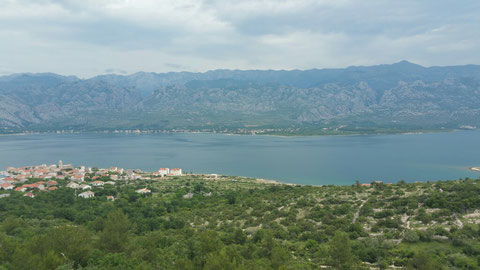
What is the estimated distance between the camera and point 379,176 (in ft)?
242

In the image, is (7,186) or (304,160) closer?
(7,186)

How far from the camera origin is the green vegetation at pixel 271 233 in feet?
49.9

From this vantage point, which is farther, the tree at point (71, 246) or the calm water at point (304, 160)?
the calm water at point (304, 160)

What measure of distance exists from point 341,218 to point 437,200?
7.82 meters

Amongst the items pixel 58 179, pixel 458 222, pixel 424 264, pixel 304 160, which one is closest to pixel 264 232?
pixel 424 264

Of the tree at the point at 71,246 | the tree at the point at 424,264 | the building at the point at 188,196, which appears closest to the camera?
the tree at the point at 424,264

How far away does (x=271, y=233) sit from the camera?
19391 millimetres

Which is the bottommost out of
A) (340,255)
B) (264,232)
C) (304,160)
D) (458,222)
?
(304,160)

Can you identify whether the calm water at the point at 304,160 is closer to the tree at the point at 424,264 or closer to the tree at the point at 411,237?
the tree at the point at 411,237

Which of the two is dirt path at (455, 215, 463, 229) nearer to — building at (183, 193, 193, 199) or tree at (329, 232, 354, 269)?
tree at (329, 232, 354, 269)

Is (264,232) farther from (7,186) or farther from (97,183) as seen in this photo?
Result: (7,186)

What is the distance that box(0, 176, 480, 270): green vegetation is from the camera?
15203 mm

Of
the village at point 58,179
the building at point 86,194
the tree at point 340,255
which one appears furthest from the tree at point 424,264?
the building at point 86,194

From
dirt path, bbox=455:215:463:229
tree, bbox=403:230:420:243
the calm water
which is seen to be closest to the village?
the calm water
